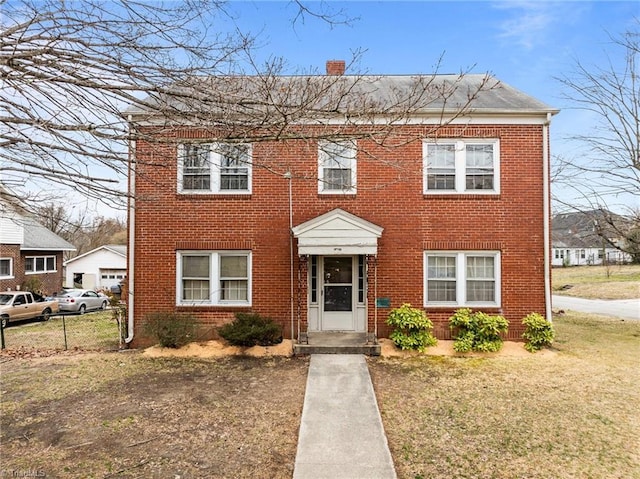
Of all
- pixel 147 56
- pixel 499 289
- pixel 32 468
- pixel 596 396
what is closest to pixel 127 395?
pixel 32 468

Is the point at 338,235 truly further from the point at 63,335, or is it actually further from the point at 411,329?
the point at 63,335

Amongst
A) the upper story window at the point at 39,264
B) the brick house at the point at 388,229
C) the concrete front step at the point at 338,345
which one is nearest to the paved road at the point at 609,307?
the brick house at the point at 388,229

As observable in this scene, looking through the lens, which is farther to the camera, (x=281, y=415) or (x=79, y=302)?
(x=79, y=302)

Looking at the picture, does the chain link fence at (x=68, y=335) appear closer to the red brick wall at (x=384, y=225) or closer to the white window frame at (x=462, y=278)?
the red brick wall at (x=384, y=225)

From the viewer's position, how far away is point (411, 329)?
9438mm

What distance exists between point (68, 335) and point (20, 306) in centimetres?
573

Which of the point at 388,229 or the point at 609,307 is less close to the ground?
the point at 388,229

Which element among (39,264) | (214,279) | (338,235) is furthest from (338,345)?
(39,264)

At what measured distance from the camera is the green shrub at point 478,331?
30.5ft

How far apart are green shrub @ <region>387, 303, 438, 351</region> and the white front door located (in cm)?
116

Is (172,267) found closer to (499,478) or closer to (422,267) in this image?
(422,267)

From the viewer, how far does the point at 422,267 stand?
392 inches

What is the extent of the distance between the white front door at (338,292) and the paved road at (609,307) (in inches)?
517

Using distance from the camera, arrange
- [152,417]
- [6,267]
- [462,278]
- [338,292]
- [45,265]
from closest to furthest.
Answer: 1. [152,417]
2. [462,278]
3. [338,292]
4. [6,267]
5. [45,265]
